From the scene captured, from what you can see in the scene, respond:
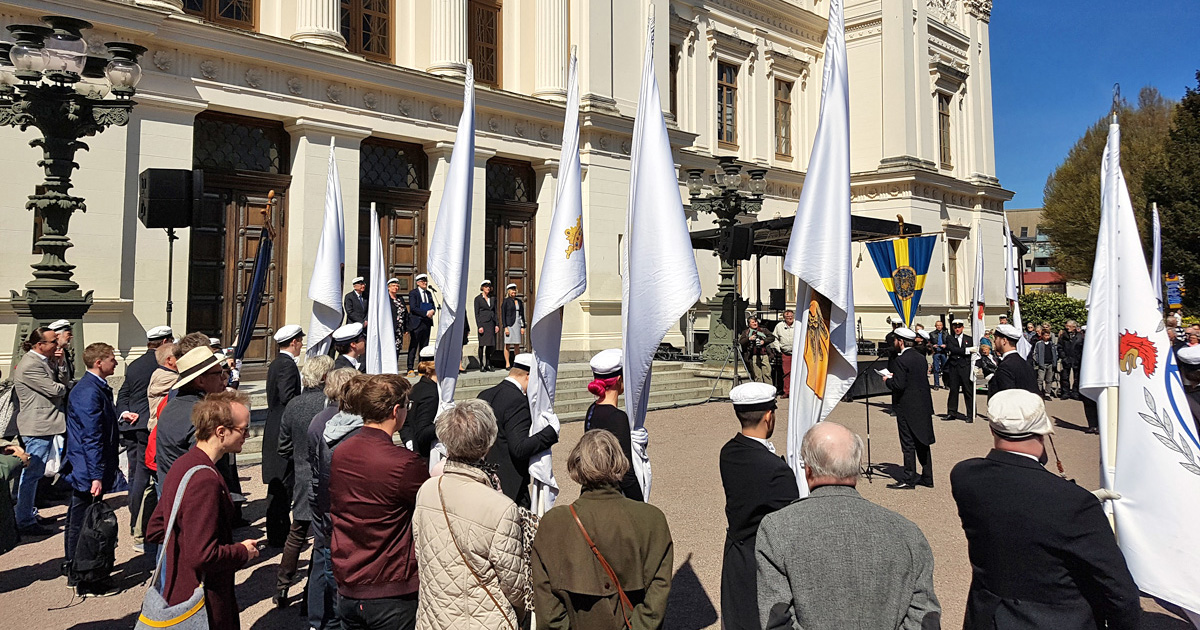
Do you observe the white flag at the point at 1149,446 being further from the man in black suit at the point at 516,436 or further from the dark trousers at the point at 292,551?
the dark trousers at the point at 292,551

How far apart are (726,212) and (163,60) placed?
434 inches

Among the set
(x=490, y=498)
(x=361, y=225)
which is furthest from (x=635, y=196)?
(x=361, y=225)

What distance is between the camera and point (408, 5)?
1670 centimetres

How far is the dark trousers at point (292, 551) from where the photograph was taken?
17.0 feet

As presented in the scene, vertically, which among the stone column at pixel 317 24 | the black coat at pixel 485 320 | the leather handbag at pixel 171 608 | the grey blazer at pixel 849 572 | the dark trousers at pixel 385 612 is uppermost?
the stone column at pixel 317 24

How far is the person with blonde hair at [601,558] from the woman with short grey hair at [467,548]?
131mm

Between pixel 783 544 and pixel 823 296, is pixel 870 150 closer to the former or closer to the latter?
pixel 823 296

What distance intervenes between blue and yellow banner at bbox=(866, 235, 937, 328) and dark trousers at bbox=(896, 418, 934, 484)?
3671 millimetres

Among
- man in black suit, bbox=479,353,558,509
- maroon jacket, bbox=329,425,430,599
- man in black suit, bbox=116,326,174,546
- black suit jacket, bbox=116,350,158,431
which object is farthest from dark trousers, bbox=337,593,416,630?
black suit jacket, bbox=116,350,158,431

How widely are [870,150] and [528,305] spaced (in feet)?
56.7

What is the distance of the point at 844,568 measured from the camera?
2.53 meters

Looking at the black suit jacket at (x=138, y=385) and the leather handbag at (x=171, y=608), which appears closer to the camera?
the leather handbag at (x=171, y=608)

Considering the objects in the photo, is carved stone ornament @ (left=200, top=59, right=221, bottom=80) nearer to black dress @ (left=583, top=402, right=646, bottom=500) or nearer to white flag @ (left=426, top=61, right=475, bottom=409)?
white flag @ (left=426, top=61, right=475, bottom=409)

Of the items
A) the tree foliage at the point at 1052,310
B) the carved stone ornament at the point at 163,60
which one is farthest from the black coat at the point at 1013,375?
the tree foliage at the point at 1052,310
